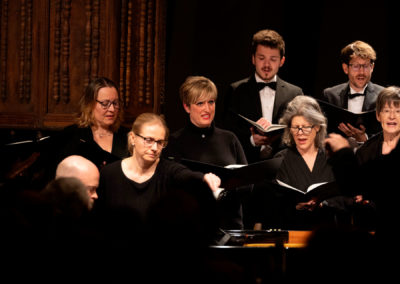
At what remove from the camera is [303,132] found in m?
4.60

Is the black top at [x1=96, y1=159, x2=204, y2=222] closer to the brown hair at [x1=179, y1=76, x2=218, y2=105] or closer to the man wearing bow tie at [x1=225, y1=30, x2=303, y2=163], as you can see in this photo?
the brown hair at [x1=179, y1=76, x2=218, y2=105]

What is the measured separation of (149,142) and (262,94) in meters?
1.63

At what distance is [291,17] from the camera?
22.9 ft

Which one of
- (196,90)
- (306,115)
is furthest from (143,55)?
(306,115)

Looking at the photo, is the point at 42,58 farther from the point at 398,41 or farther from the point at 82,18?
the point at 398,41

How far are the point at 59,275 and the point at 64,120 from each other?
3.70 meters

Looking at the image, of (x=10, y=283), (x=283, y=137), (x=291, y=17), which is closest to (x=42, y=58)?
(x=283, y=137)

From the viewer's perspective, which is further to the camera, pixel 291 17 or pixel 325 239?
pixel 291 17

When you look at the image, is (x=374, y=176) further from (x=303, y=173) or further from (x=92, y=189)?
(x=92, y=189)

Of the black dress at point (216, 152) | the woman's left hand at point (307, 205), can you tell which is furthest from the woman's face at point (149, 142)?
the woman's left hand at point (307, 205)

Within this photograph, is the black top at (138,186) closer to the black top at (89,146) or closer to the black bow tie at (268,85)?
the black top at (89,146)

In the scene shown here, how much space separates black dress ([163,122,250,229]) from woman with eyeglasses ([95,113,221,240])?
17.2 inches

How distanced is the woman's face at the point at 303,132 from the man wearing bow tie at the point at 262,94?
0.47 meters

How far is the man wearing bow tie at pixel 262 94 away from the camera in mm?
5133
